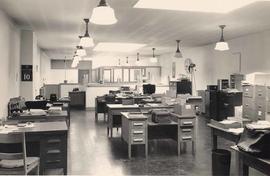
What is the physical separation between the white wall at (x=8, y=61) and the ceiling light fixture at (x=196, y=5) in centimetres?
274

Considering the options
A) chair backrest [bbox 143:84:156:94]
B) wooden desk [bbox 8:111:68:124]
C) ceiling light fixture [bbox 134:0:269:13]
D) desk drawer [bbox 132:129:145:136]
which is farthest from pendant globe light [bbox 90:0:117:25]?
chair backrest [bbox 143:84:156:94]

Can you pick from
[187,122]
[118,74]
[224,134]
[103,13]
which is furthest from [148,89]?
[103,13]

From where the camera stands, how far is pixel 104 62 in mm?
17484

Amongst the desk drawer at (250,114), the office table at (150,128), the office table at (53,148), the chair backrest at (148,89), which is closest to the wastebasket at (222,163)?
the office table at (150,128)

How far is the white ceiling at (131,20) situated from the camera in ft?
18.4

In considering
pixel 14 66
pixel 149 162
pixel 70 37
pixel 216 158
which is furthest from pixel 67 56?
pixel 216 158

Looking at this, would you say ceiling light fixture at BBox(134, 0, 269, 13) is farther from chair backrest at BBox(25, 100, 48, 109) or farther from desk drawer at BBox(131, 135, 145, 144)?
chair backrest at BBox(25, 100, 48, 109)

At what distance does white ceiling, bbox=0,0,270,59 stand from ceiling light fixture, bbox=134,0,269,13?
0.26m

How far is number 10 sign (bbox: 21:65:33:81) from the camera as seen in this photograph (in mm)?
Answer: 7879

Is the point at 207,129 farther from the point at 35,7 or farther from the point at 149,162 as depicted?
the point at 35,7

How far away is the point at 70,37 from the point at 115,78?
7674 millimetres

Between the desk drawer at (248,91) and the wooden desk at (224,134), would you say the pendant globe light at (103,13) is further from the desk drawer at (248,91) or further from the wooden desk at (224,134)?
the desk drawer at (248,91)

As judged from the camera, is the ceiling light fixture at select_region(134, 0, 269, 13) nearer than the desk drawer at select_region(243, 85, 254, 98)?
Yes

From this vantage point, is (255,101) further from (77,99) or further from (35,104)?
(77,99)
